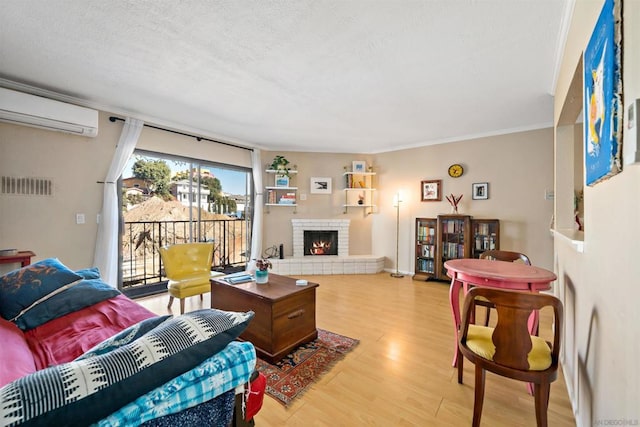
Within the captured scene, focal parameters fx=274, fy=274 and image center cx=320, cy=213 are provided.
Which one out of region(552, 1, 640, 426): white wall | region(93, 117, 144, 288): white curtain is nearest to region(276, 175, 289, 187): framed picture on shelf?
region(93, 117, 144, 288): white curtain

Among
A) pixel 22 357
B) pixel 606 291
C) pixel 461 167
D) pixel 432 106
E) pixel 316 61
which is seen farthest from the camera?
pixel 461 167

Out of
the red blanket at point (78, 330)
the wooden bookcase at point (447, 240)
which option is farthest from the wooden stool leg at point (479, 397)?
the wooden bookcase at point (447, 240)

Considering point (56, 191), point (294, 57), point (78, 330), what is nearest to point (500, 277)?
point (294, 57)

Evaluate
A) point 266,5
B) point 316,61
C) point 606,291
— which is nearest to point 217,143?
point 316,61

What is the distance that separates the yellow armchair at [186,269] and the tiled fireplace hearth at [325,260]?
1.78m

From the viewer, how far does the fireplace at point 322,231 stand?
17.8ft

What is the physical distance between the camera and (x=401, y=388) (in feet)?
6.14

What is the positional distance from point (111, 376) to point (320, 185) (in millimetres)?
5004

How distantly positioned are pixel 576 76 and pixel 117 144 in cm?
455

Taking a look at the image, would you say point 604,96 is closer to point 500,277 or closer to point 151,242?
point 500,277

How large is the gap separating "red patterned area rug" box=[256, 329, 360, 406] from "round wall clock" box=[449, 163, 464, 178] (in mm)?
3433

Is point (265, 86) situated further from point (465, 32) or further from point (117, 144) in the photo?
point (117, 144)

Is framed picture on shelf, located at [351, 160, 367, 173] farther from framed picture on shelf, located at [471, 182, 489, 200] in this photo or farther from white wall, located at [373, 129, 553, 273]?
framed picture on shelf, located at [471, 182, 489, 200]

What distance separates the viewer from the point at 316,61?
7.57ft
